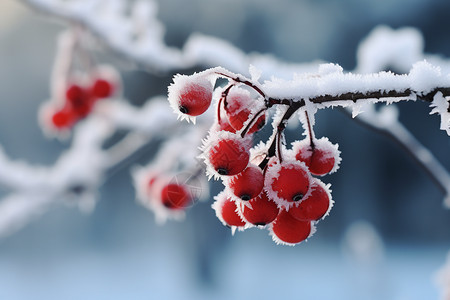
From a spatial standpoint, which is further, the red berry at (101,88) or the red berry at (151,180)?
the red berry at (101,88)

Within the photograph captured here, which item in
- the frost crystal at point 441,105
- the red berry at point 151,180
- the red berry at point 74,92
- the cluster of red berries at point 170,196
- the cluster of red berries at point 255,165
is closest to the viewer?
the frost crystal at point 441,105

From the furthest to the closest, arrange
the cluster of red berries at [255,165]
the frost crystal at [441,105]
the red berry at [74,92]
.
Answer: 1. the red berry at [74,92]
2. the cluster of red berries at [255,165]
3. the frost crystal at [441,105]

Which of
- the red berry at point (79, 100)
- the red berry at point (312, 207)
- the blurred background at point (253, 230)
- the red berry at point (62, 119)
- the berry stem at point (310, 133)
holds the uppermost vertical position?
the blurred background at point (253, 230)

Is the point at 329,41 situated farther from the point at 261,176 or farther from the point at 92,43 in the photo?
the point at 261,176

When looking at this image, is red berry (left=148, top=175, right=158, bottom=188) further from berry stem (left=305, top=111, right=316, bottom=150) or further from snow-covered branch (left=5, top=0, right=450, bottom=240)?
berry stem (left=305, top=111, right=316, bottom=150)

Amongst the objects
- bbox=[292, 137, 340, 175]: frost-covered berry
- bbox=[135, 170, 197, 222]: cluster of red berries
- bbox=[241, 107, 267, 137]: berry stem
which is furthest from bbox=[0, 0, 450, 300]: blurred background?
bbox=[241, 107, 267, 137]: berry stem

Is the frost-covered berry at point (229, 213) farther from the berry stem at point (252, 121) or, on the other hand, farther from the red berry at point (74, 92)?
the red berry at point (74, 92)

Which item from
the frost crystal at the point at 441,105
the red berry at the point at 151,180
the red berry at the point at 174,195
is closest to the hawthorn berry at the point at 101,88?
the red berry at the point at 151,180
